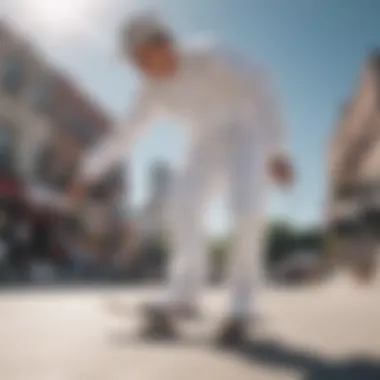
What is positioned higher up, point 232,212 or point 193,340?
point 232,212

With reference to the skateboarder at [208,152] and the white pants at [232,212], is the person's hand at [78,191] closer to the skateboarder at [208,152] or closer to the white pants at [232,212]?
the skateboarder at [208,152]

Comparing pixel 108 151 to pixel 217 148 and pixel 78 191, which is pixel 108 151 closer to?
pixel 78 191

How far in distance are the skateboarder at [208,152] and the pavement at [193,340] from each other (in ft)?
0.13

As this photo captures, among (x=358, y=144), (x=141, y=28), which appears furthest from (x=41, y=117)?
(x=358, y=144)

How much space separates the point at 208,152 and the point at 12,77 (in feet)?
1.03

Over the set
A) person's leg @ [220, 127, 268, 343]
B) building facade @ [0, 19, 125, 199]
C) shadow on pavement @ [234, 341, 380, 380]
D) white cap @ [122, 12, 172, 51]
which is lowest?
shadow on pavement @ [234, 341, 380, 380]

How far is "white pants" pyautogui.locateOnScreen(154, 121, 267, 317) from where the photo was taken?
1167 millimetres

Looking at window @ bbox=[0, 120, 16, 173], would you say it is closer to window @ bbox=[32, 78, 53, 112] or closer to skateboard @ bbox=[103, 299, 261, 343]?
window @ bbox=[32, 78, 53, 112]

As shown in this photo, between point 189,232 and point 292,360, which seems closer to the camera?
point 292,360

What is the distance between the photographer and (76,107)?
3.60 feet

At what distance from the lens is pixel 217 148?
121 cm

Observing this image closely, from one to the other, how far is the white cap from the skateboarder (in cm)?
2

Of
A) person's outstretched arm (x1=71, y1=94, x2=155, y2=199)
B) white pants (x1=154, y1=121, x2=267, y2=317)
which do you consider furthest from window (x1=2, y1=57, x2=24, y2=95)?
white pants (x1=154, y1=121, x2=267, y2=317)

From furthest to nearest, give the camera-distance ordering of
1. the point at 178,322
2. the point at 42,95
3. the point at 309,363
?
the point at 178,322 < the point at 42,95 < the point at 309,363
